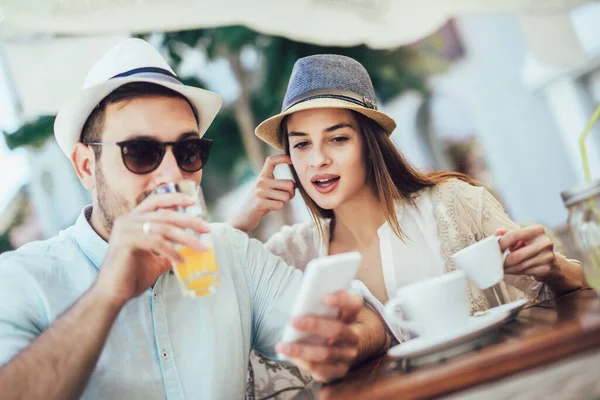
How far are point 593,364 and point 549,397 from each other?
0.10m

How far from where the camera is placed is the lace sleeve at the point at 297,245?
104 inches

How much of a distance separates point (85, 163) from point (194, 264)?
0.81 metres

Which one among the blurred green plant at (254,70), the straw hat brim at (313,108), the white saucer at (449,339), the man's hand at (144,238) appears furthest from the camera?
the blurred green plant at (254,70)

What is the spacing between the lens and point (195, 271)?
4.66 ft

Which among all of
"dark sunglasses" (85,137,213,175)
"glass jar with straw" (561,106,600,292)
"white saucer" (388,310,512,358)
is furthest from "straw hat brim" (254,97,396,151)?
"white saucer" (388,310,512,358)

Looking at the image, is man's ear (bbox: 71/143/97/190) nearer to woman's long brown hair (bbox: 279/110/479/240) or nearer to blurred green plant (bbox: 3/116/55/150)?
woman's long brown hair (bbox: 279/110/479/240)

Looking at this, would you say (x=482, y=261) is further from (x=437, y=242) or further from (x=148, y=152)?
(x=148, y=152)

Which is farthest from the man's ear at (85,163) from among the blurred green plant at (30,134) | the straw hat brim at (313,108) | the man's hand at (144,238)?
the blurred green plant at (30,134)

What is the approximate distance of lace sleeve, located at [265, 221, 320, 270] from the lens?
2.63m

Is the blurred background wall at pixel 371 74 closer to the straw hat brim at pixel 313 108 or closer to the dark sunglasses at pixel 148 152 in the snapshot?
the straw hat brim at pixel 313 108

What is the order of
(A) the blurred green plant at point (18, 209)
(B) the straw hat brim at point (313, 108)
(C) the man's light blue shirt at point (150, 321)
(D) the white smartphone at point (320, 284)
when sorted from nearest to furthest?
1. (D) the white smartphone at point (320, 284)
2. (C) the man's light blue shirt at point (150, 321)
3. (B) the straw hat brim at point (313, 108)
4. (A) the blurred green plant at point (18, 209)

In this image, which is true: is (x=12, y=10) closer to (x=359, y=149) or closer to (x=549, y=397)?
(x=359, y=149)

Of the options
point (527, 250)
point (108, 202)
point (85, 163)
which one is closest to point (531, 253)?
point (527, 250)

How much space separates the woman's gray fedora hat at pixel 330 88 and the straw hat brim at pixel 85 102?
42cm
